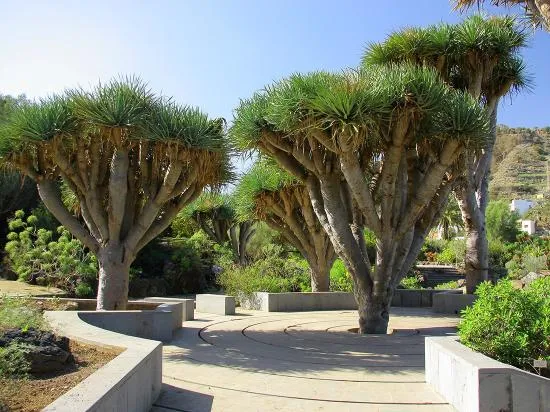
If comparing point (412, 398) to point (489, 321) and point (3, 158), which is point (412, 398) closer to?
point (489, 321)

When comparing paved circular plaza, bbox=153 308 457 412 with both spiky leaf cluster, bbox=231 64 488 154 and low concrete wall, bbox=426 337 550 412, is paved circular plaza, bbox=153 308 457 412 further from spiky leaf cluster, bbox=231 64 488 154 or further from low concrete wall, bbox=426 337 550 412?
spiky leaf cluster, bbox=231 64 488 154

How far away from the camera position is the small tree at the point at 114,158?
380 inches

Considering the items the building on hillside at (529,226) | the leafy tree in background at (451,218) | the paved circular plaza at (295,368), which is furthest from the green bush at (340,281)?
the building on hillside at (529,226)

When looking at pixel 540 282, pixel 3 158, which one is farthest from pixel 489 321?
pixel 3 158

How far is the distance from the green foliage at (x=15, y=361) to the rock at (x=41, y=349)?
6cm

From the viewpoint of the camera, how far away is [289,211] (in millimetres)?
15766

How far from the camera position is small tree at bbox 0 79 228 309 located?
9641 mm

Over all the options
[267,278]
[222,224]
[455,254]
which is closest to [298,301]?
[267,278]

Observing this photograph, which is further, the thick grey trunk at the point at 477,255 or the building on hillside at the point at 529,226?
the building on hillside at the point at 529,226

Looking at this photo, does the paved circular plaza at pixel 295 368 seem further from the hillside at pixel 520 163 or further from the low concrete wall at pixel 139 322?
the hillside at pixel 520 163

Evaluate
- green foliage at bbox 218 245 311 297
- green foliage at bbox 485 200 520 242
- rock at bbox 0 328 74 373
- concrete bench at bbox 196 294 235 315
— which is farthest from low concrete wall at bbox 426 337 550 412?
green foliage at bbox 485 200 520 242

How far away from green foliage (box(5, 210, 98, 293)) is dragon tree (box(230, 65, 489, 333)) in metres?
9.24

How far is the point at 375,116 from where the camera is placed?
9078 mm

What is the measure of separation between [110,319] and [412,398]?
17.7ft
